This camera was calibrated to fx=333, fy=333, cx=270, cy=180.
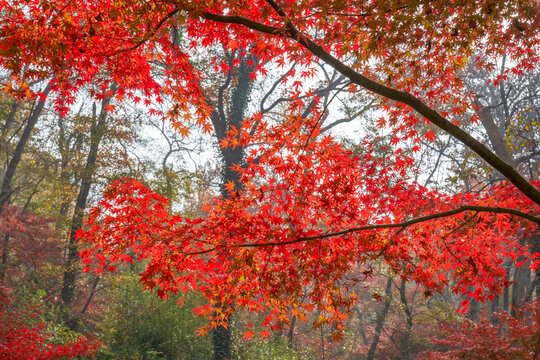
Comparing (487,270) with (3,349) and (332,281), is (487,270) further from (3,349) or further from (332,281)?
(3,349)

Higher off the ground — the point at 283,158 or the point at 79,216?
the point at 79,216

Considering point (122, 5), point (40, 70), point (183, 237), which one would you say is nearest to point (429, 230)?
point (183, 237)

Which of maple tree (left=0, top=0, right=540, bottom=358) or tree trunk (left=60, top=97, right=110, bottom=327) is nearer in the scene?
maple tree (left=0, top=0, right=540, bottom=358)

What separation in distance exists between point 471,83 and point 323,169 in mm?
13329

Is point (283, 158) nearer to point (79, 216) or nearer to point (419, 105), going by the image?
point (419, 105)

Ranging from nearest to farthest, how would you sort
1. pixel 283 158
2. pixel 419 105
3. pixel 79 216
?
pixel 419 105 → pixel 283 158 → pixel 79 216

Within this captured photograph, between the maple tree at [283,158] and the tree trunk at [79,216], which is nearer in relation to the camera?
the maple tree at [283,158]

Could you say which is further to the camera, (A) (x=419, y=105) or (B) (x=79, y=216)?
(B) (x=79, y=216)

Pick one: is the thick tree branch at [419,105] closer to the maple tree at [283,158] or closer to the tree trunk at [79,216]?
the maple tree at [283,158]

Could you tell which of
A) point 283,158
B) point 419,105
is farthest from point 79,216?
point 419,105

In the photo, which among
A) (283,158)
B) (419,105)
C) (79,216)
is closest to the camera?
(419,105)

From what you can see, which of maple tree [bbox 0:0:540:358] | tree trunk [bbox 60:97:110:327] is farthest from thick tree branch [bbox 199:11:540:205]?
tree trunk [bbox 60:97:110:327]

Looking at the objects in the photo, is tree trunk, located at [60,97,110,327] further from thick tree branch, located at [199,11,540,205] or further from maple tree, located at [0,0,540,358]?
thick tree branch, located at [199,11,540,205]

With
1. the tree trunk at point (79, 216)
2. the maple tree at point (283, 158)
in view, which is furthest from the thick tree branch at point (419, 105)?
the tree trunk at point (79, 216)
